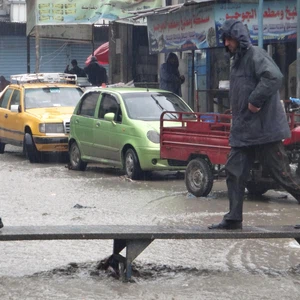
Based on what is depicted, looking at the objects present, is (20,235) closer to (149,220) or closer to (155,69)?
(149,220)

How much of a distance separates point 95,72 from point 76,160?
11.3m

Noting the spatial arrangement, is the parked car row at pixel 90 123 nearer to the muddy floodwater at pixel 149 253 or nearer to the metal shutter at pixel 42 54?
the muddy floodwater at pixel 149 253

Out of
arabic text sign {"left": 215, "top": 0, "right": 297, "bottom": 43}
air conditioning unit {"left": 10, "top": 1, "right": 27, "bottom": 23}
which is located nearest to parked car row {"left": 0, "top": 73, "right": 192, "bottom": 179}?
arabic text sign {"left": 215, "top": 0, "right": 297, "bottom": 43}

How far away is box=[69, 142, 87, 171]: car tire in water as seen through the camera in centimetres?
1591

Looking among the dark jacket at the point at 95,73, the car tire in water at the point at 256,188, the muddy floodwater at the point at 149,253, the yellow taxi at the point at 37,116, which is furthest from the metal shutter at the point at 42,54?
the car tire in water at the point at 256,188

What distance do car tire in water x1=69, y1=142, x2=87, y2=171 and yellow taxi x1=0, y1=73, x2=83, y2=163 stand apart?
1.07 metres

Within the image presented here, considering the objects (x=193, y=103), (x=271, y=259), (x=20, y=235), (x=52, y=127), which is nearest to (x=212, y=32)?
(x=52, y=127)

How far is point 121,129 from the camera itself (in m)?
14.4

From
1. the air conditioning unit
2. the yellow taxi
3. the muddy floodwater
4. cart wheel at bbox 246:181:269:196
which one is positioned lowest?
the muddy floodwater

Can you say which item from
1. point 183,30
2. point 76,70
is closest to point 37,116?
point 183,30

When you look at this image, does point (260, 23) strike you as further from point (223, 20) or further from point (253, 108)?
point (253, 108)

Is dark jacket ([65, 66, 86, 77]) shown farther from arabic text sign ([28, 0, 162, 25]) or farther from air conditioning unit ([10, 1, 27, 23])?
air conditioning unit ([10, 1, 27, 23])

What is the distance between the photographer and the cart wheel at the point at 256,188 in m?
11.2

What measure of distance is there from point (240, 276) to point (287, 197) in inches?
201
